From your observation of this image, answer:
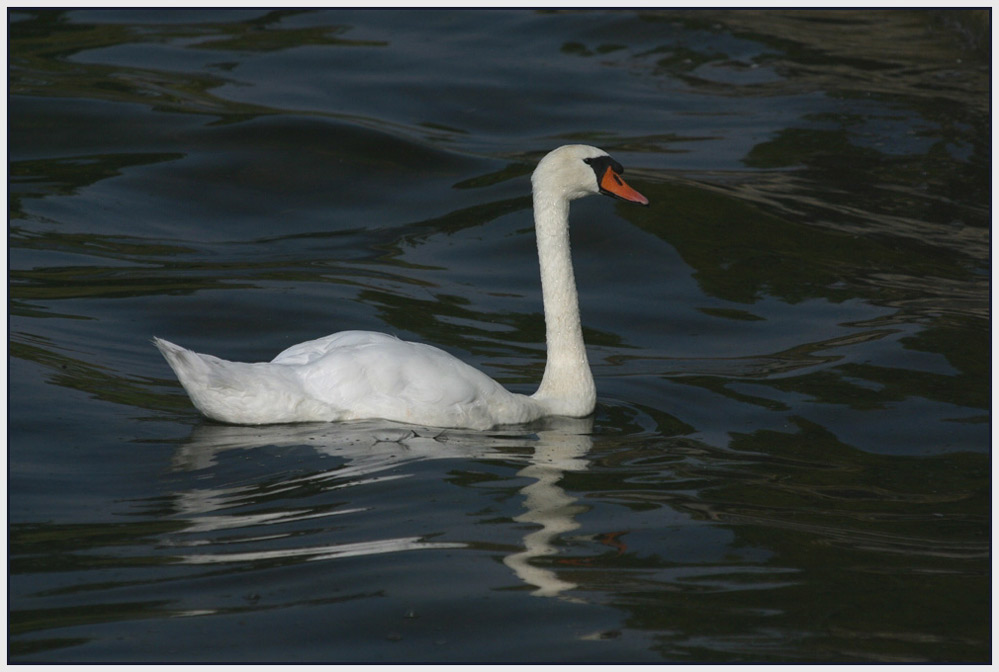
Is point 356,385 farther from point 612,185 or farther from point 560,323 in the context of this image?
point 612,185

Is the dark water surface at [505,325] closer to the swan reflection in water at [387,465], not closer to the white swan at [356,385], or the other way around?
the swan reflection in water at [387,465]

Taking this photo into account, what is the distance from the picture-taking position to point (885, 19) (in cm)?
2066

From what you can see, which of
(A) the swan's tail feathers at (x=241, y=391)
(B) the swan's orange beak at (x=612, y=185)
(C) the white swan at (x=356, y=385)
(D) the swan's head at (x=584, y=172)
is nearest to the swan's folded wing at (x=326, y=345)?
(C) the white swan at (x=356, y=385)

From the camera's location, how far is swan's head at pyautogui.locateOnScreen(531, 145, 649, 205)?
8.74 m

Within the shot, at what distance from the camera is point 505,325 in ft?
36.7

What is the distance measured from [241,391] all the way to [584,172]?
2622 mm

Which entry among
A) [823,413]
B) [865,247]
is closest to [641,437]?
[823,413]

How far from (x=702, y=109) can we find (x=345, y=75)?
5.02 m

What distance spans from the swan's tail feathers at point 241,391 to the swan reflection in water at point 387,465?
80 mm

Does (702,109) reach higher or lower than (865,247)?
higher

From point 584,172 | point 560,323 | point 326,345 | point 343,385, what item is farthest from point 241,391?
point 584,172

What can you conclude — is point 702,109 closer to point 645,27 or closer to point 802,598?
point 645,27

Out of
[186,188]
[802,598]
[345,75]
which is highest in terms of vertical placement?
[345,75]

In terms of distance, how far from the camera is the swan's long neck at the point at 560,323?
883 cm
